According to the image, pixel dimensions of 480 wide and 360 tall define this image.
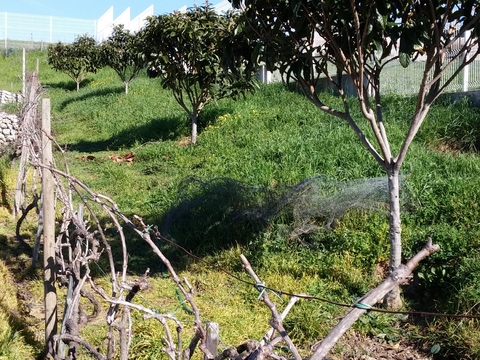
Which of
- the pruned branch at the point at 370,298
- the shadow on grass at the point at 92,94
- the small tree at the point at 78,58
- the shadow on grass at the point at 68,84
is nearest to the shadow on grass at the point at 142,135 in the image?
the shadow on grass at the point at 92,94

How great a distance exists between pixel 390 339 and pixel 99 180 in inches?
247

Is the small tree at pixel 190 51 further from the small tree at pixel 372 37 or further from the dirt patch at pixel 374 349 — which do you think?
the dirt patch at pixel 374 349

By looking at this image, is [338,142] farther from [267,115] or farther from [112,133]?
[112,133]

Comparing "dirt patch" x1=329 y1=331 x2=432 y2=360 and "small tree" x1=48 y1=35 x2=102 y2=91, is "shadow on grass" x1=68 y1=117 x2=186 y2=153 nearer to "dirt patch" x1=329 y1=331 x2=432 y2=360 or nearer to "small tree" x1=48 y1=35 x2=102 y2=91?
"dirt patch" x1=329 y1=331 x2=432 y2=360

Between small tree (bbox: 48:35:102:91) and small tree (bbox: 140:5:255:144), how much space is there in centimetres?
1587

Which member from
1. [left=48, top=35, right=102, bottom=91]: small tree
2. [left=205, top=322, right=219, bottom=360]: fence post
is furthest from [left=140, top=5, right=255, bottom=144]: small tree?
[left=48, top=35, right=102, bottom=91]: small tree

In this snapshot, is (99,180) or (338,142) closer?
(338,142)

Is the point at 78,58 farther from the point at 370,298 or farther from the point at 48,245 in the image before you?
the point at 370,298

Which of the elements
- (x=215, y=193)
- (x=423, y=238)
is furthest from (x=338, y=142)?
(x=423, y=238)

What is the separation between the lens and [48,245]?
4070 millimetres

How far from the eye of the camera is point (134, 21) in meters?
38.5

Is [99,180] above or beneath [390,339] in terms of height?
above

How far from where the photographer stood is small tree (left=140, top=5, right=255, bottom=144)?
11.1 metres

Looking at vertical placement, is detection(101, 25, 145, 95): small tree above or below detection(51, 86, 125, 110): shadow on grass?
above
